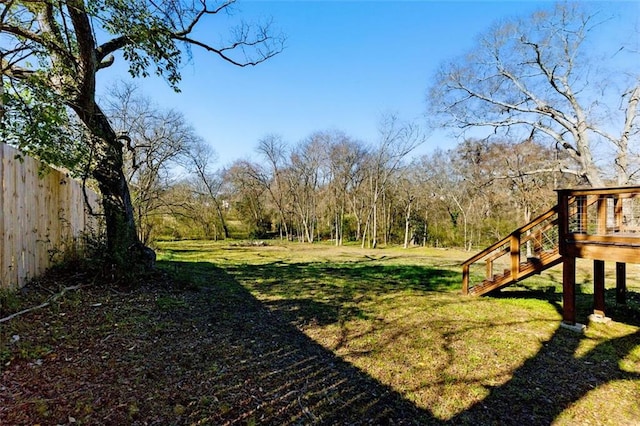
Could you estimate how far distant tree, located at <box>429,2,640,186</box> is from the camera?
10.3m

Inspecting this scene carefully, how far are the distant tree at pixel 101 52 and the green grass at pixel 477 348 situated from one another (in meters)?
2.21

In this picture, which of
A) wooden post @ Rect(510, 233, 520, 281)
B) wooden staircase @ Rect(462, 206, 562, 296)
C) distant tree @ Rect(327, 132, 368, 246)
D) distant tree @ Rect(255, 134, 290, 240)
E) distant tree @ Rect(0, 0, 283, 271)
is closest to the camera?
distant tree @ Rect(0, 0, 283, 271)

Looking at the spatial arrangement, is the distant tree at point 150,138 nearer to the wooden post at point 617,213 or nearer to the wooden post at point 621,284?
the wooden post at point 617,213

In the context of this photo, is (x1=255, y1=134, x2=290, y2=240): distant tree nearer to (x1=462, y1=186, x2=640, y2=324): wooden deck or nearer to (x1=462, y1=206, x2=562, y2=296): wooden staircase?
(x1=462, y1=206, x2=562, y2=296): wooden staircase

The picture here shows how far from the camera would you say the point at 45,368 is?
2445mm

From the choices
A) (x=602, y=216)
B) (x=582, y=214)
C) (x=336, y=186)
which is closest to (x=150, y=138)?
(x=336, y=186)

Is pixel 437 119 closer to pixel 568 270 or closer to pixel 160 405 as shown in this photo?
pixel 568 270

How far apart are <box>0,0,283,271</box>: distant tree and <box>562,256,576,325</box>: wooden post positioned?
6302mm

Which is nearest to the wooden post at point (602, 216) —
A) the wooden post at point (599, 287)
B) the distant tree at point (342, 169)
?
the wooden post at point (599, 287)

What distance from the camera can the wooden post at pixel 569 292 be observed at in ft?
14.2

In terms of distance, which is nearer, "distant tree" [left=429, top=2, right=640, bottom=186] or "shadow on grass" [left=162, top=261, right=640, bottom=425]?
"shadow on grass" [left=162, top=261, right=640, bottom=425]

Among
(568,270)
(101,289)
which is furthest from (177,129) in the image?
(568,270)

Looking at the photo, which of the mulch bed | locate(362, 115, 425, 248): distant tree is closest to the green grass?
the mulch bed

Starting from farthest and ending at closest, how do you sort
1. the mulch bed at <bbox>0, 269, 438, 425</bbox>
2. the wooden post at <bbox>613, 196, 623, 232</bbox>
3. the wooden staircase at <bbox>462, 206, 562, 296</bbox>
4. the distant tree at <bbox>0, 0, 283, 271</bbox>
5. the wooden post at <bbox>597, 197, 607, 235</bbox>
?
the wooden post at <bbox>613, 196, 623, 232</bbox> → the wooden staircase at <bbox>462, 206, 562, 296</bbox> → the wooden post at <bbox>597, 197, 607, 235</bbox> → the distant tree at <bbox>0, 0, 283, 271</bbox> → the mulch bed at <bbox>0, 269, 438, 425</bbox>
